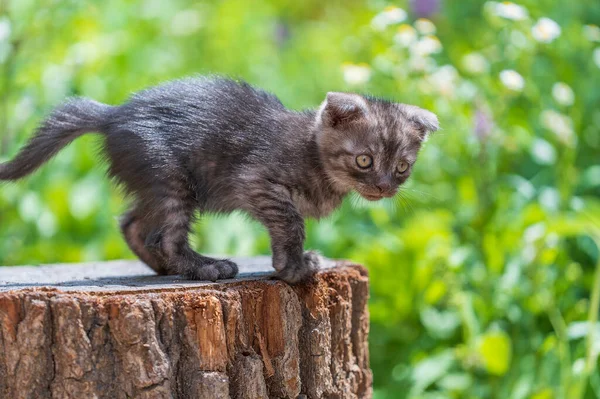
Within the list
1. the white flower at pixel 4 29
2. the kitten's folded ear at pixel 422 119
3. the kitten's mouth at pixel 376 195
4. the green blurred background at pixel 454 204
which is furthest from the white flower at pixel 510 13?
the white flower at pixel 4 29

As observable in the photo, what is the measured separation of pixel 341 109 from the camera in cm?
305

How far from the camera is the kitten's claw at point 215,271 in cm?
293

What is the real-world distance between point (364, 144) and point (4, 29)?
8.91 ft

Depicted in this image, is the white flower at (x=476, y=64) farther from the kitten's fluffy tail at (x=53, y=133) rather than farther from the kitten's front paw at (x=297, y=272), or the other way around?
the kitten's fluffy tail at (x=53, y=133)

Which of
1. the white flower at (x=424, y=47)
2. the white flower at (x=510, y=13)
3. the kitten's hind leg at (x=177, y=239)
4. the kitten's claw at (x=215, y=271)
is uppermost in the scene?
the white flower at (x=510, y=13)

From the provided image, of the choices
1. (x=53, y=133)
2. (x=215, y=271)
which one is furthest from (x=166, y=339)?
(x=53, y=133)

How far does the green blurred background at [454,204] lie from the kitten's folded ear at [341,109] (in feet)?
4.95

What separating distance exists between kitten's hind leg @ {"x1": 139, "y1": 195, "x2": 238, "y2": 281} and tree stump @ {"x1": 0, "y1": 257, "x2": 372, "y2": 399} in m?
0.18

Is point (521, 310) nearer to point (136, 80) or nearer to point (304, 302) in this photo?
point (304, 302)

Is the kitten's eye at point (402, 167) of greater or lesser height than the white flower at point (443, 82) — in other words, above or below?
below

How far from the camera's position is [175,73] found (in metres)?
7.08

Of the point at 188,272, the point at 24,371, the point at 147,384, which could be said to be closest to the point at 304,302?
the point at 188,272

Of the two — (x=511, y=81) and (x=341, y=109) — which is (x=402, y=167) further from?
(x=511, y=81)

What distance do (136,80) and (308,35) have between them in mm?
3643
